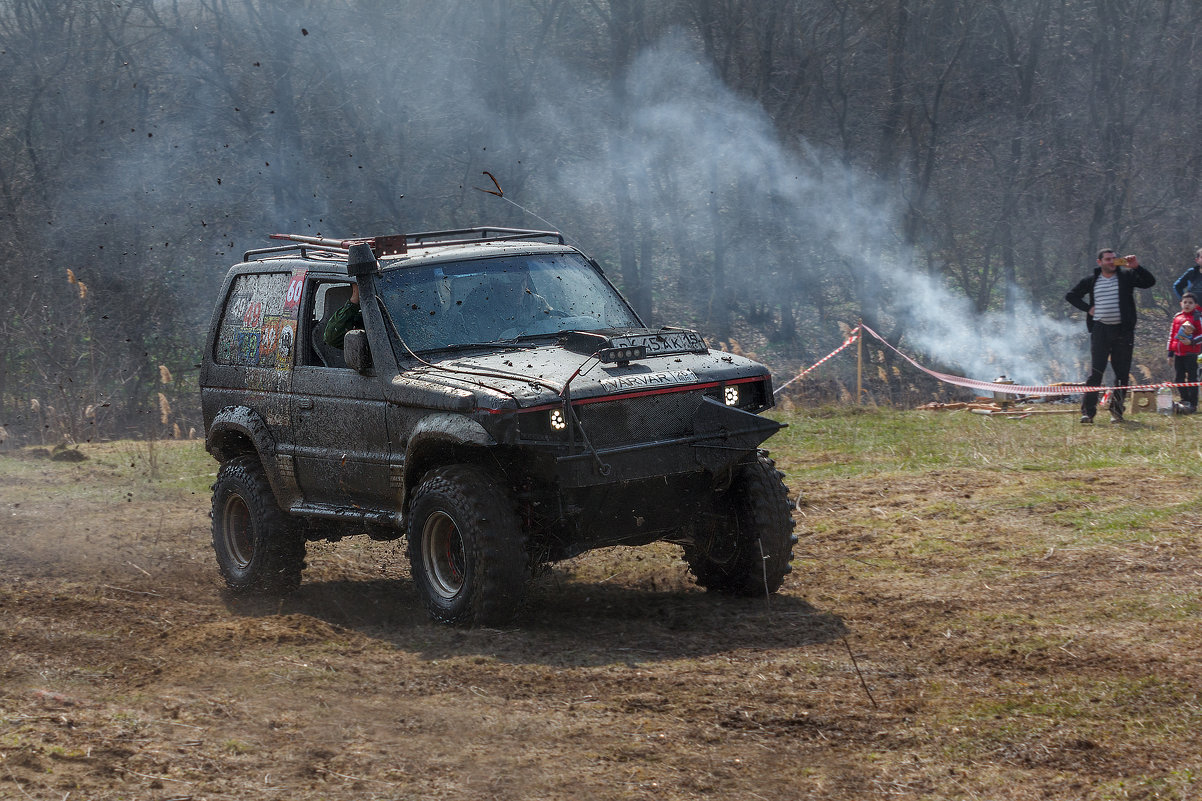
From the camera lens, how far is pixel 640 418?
6.90 meters

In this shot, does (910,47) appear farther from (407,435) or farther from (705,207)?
(407,435)

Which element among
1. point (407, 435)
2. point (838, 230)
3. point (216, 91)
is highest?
point (216, 91)

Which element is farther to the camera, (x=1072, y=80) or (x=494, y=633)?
(x=1072, y=80)

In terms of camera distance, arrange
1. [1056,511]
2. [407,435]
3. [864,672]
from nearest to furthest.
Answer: [864,672] → [407,435] → [1056,511]

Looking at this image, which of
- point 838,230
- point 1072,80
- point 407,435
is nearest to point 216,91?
point 838,230

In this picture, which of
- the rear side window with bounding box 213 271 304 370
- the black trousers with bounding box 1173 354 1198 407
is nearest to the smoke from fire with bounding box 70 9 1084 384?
the black trousers with bounding box 1173 354 1198 407

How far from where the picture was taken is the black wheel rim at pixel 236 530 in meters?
8.83

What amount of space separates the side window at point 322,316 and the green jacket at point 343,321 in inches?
5.8

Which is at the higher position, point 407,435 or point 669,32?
point 669,32

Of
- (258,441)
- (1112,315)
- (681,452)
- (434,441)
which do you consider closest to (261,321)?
(258,441)

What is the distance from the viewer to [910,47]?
2655cm

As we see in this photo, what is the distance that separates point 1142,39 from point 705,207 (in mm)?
10232

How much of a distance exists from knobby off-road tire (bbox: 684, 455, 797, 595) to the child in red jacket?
412 inches

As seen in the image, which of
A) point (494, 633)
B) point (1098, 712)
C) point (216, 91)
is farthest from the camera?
point (216, 91)
